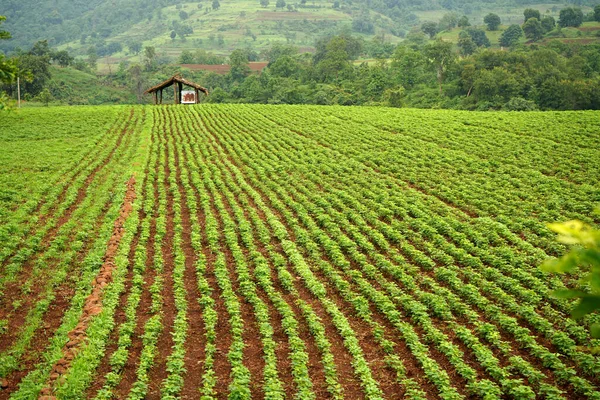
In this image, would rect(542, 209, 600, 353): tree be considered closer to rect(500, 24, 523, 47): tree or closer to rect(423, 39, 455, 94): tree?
rect(423, 39, 455, 94): tree

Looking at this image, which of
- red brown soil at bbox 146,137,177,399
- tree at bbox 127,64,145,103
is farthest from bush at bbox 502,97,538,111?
tree at bbox 127,64,145,103

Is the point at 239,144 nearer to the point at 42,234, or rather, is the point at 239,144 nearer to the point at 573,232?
the point at 42,234

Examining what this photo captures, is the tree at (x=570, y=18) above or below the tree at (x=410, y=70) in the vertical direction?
above

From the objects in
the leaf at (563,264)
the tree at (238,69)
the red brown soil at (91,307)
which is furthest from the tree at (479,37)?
the leaf at (563,264)

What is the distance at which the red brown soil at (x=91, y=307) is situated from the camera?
36.2 feet

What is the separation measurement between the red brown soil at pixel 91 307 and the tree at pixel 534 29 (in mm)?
130067

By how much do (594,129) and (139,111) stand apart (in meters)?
44.9

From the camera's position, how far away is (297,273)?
53.7 ft

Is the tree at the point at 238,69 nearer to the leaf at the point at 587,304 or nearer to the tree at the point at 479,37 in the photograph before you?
the tree at the point at 479,37

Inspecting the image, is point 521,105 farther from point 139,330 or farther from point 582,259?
point 582,259

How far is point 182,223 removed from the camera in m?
21.4

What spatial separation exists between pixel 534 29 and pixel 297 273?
5202 inches

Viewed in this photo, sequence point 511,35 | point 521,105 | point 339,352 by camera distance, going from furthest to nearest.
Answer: point 511,35 < point 521,105 < point 339,352

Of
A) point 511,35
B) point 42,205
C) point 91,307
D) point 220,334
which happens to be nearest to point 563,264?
point 220,334
